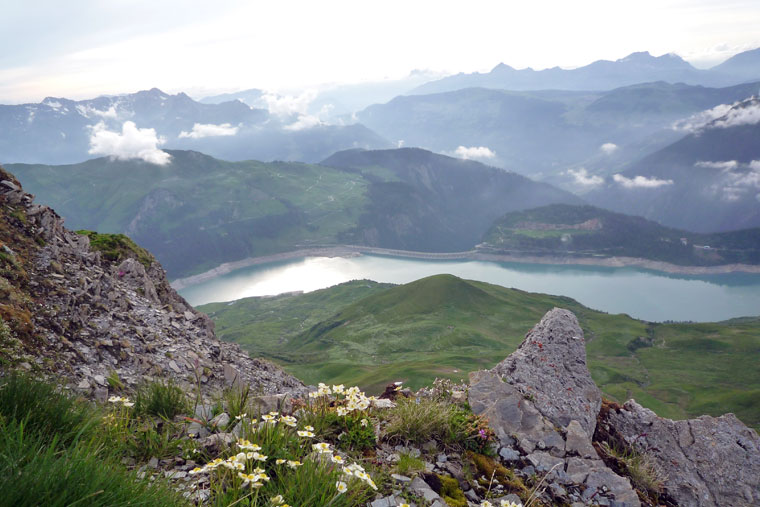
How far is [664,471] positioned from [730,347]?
191m

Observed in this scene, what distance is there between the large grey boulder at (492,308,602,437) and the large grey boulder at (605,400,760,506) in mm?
1255

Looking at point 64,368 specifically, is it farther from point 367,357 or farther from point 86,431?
point 367,357

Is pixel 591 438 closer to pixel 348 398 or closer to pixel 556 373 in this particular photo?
pixel 556 373

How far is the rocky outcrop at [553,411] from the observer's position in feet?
27.2

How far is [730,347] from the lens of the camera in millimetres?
159500

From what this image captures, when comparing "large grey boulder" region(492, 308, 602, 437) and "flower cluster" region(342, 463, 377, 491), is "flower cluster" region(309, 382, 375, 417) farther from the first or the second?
"large grey boulder" region(492, 308, 602, 437)

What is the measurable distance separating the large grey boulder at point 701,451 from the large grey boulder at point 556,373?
1255 millimetres

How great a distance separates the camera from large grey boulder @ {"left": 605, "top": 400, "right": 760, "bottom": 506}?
11.8 meters

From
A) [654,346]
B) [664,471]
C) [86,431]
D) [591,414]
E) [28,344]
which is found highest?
[86,431]

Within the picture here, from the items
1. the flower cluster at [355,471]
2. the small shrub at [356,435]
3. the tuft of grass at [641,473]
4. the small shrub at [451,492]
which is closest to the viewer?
the flower cluster at [355,471]

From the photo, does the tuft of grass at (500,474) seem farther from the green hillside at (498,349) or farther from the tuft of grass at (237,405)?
the green hillside at (498,349)

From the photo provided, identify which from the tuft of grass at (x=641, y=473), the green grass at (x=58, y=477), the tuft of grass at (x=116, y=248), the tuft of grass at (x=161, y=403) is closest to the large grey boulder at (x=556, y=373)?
the tuft of grass at (x=641, y=473)

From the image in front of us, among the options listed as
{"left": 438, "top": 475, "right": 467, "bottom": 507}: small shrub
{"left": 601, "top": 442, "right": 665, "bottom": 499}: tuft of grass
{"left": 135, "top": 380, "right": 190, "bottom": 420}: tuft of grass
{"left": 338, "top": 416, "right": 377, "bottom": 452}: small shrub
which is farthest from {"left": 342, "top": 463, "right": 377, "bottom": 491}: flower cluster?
{"left": 601, "top": 442, "right": 665, "bottom": 499}: tuft of grass

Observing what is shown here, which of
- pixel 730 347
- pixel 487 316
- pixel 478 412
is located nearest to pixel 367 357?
pixel 487 316
